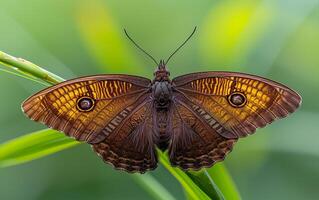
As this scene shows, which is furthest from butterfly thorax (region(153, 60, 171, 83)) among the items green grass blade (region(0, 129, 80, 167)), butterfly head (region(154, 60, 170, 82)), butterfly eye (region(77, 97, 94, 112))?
green grass blade (region(0, 129, 80, 167))

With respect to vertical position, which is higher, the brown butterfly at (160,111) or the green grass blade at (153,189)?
the brown butterfly at (160,111)

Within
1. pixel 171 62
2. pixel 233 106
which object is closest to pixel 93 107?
pixel 233 106

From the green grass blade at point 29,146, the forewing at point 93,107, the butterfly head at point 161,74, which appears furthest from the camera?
the butterfly head at point 161,74

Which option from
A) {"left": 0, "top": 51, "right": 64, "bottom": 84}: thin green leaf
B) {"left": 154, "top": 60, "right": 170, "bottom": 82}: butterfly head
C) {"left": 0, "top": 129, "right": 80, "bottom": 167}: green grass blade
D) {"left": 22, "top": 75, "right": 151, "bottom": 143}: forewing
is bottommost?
{"left": 0, "top": 129, "right": 80, "bottom": 167}: green grass blade

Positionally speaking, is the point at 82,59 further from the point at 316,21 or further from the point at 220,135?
the point at 220,135

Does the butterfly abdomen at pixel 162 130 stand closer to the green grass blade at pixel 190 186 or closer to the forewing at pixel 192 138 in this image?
the forewing at pixel 192 138

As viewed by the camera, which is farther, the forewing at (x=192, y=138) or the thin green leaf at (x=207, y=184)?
the forewing at (x=192, y=138)

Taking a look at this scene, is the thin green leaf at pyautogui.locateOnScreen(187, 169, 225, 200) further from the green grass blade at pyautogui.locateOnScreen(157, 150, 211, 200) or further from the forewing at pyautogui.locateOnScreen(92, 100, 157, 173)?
the forewing at pyautogui.locateOnScreen(92, 100, 157, 173)

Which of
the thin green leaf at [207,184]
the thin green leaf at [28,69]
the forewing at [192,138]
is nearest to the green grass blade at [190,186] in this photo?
the thin green leaf at [207,184]

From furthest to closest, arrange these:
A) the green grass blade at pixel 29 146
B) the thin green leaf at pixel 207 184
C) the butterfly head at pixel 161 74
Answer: the butterfly head at pixel 161 74, the green grass blade at pixel 29 146, the thin green leaf at pixel 207 184
